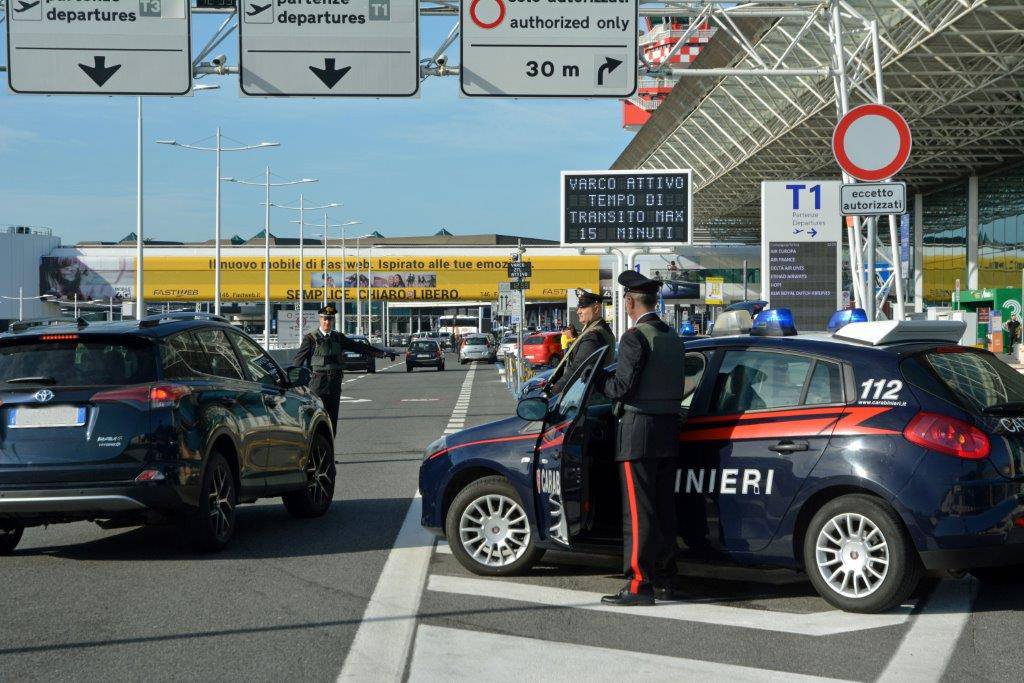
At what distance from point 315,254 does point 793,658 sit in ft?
361

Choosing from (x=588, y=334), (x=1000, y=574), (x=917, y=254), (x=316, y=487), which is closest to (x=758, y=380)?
(x=1000, y=574)

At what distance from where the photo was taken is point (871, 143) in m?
11.1

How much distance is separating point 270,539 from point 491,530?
230 centimetres

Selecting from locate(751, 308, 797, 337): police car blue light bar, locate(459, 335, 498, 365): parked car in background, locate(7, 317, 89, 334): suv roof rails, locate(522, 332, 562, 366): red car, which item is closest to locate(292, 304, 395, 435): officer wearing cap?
locate(7, 317, 89, 334): suv roof rails

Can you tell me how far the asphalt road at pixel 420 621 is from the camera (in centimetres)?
589

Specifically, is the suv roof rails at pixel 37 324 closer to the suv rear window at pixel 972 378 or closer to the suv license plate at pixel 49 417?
the suv license plate at pixel 49 417

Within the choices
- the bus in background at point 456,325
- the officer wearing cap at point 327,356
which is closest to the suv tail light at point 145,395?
the officer wearing cap at point 327,356

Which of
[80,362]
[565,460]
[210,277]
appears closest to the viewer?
[565,460]

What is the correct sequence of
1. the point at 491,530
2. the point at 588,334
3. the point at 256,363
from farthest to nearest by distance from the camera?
the point at 588,334 < the point at 256,363 < the point at 491,530

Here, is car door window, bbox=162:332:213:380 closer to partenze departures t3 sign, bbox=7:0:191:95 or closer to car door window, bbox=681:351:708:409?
car door window, bbox=681:351:708:409

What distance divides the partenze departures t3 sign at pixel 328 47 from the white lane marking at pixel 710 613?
9.70 meters

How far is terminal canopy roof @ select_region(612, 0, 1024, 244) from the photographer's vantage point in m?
31.0

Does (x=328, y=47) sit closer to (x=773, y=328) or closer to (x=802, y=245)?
(x=773, y=328)

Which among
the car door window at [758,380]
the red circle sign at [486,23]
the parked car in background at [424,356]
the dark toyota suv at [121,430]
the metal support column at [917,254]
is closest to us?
the car door window at [758,380]
